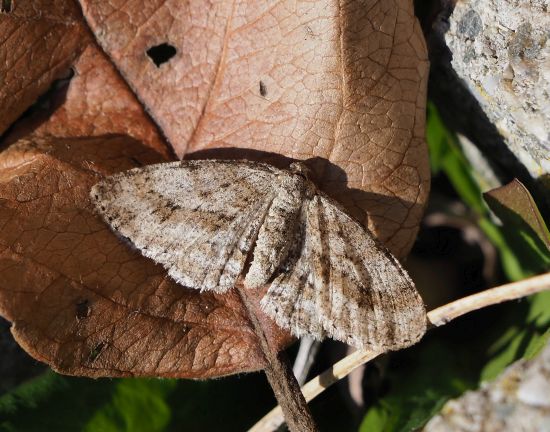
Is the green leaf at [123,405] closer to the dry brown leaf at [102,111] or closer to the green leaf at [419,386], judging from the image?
the green leaf at [419,386]

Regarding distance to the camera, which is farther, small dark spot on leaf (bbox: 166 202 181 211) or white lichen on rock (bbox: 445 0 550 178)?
small dark spot on leaf (bbox: 166 202 181 211)

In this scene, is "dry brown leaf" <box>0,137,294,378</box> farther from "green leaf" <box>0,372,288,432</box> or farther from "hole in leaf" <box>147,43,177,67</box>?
"hole in leaf" <box>147,43,177,67</box>

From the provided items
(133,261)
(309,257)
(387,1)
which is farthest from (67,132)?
(387,1)

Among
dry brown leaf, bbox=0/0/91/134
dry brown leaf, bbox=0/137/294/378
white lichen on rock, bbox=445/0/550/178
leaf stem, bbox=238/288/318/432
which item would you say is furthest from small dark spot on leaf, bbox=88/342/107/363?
white lichen on rock, bbox=445/0/550/178

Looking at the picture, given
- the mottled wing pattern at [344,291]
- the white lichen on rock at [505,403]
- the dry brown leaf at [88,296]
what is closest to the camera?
the dry brown leaf at [88,296]

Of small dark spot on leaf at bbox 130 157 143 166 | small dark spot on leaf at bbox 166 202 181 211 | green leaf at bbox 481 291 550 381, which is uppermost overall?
small dark spot on leaf at bbox 130 157 143 166

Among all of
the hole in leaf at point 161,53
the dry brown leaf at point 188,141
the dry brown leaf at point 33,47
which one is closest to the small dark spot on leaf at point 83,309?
the dry brown leaf at point 188,141

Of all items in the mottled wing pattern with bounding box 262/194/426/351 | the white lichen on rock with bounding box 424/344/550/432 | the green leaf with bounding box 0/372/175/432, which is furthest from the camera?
the white lichen on rock with bounding box 424/344/550/432
